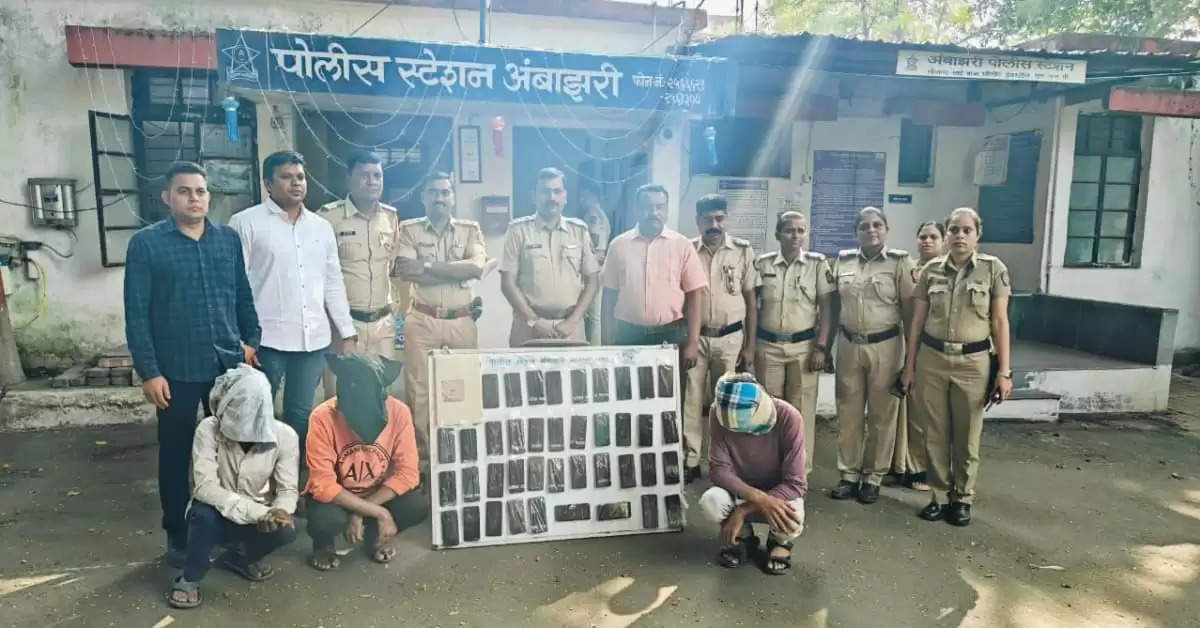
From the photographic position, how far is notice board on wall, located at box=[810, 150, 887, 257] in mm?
8438

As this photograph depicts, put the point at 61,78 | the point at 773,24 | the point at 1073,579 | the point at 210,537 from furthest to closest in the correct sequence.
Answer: the point at 773,24 → the point at 61,78 → the point at 1073,579 → the point at 210,537

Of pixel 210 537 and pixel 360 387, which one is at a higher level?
pixel 360 387

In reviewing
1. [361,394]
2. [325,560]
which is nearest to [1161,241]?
[361,394]

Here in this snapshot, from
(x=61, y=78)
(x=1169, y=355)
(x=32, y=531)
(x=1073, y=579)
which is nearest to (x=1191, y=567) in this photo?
(x=1073, y=579)

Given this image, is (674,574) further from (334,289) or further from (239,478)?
(334,289)

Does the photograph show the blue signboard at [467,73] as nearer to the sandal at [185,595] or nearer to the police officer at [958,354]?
the police officer at [958,354]

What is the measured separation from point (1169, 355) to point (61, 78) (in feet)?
32.8

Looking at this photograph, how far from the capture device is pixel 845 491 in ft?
14.7

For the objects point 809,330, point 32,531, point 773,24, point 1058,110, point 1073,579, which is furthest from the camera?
point 773,24

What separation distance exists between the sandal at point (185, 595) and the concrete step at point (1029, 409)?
5.96 m

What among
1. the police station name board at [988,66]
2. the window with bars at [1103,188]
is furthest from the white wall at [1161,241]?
the police station name board at [988,66]

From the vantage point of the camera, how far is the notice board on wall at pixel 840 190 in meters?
8.44

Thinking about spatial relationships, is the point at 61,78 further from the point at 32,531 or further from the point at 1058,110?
the point at 1058,110

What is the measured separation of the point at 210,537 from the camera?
3025mm
